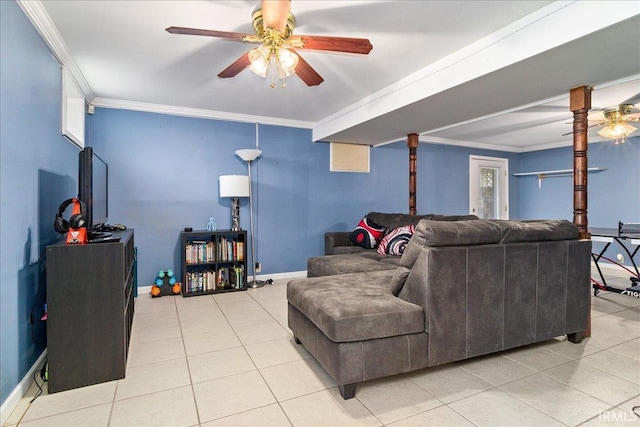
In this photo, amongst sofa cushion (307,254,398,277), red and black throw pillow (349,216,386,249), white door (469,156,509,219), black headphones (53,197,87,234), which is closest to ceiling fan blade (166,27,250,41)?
black headphones (53,197,87,234)

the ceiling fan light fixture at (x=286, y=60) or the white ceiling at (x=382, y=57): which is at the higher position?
the white ceiling at (x=382, y=57)

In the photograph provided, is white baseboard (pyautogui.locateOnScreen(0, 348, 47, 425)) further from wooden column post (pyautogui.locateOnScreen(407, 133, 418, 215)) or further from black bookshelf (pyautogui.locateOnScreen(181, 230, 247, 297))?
wooden column post (pyautogui.locateOnScreen(407, 133, 418, 215))

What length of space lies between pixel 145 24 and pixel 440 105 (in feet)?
8.54

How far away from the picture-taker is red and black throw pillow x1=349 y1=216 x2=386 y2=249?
173 inches

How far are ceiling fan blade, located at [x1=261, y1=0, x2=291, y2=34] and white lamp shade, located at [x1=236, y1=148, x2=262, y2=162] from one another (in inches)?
98.3

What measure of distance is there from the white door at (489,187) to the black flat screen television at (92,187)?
6.05 meters

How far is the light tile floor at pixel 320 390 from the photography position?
1.66m

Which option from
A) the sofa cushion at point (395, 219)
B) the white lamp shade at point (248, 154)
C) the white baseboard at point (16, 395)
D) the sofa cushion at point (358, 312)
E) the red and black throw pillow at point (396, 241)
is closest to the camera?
the white baseboard at point (16, 395)

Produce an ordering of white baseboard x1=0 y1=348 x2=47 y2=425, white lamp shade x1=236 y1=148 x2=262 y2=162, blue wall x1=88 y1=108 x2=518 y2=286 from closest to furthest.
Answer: white baseboard x1=0 y1=348 x2=47 y2=425, blue wall x1=88 y1=108 x2=518 y2=286, white lamp shade x1=236 y1=148 x2=262 y2=162

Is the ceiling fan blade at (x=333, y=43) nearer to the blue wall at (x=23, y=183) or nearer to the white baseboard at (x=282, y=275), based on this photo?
the blue wall at (x=23, y=183)

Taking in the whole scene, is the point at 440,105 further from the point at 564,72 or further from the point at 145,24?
the point at 145,24

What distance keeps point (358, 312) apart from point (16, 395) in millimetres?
1930

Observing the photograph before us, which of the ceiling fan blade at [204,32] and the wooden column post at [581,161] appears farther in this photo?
the wooden column post at [581,161]

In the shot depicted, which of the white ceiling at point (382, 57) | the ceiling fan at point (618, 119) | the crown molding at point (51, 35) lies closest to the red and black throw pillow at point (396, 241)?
the white ceiling at point (382, 57)
